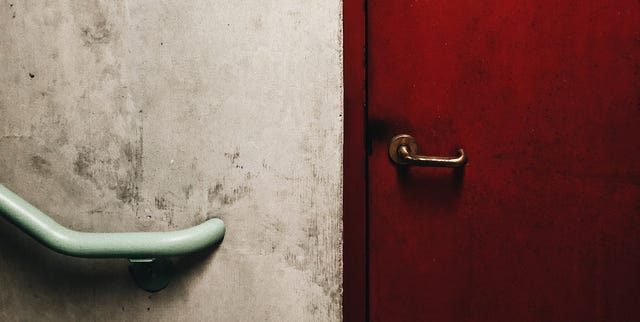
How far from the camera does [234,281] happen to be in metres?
0.90

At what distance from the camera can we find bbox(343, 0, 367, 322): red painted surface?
856mm

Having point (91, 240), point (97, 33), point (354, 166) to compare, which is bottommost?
point (91, 240)

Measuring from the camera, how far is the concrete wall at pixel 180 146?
86 cm

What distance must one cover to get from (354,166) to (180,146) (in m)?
0.40

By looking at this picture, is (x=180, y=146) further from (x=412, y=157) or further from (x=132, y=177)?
(x=412, y=157)

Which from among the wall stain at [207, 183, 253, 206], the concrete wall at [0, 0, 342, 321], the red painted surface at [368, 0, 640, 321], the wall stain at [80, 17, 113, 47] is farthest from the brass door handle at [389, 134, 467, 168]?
the wall stain at [80, 17, 113, 47]

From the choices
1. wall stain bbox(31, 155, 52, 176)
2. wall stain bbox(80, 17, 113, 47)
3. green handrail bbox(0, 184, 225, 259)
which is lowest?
green handrail bbox(0, 184, 225, 259)

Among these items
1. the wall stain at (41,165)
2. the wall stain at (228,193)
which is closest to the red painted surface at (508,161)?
the wall stain at (228,193)

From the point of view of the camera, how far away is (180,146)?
0.88 meters

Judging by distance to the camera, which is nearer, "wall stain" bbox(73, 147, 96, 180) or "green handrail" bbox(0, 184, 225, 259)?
"green handrail" bbox(0, 184, 225, 259)

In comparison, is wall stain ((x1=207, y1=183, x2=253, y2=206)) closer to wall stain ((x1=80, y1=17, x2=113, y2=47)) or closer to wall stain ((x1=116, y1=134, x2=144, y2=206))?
wall stain ((x1=116, y1=134, x2=144, y2=206))

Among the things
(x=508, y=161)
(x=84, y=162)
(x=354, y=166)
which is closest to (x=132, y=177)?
(x=84, y=162)

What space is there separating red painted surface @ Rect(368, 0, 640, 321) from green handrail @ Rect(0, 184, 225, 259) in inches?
17.5

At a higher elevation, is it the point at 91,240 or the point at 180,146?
the point at 180,146
